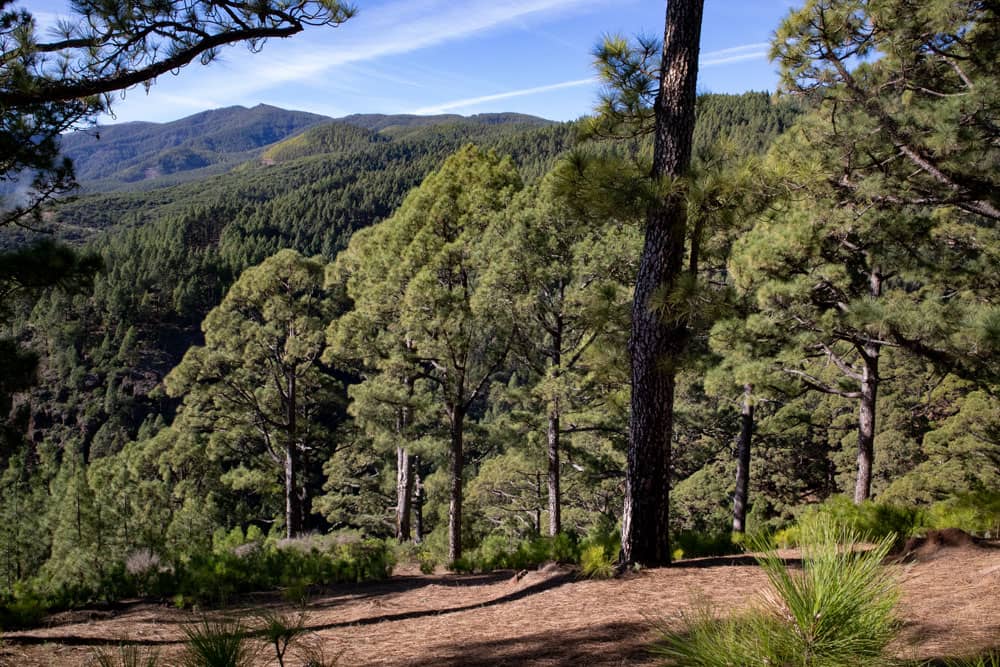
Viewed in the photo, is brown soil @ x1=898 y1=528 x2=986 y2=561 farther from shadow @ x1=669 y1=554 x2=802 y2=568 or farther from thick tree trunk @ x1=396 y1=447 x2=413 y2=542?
thick tree trunk @ x1=396 y1=447 x2=413 y2=542

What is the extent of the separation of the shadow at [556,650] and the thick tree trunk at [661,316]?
1724mm

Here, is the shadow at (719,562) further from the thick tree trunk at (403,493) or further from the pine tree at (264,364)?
the pine tree at (264,364)

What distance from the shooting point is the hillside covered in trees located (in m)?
5.36

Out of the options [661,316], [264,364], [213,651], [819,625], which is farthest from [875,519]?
[264,364]

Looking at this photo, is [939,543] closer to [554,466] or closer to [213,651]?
[213,651]

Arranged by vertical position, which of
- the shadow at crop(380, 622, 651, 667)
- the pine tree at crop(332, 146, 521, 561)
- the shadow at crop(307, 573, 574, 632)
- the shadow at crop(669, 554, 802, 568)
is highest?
the pine tree at crop(332, 146, 521, 561)

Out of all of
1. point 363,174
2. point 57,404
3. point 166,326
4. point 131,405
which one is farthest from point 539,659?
point 363,174

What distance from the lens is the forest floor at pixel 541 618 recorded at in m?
3.06

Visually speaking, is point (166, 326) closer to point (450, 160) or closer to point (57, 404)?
point (57, 404)

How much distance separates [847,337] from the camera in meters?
9.28

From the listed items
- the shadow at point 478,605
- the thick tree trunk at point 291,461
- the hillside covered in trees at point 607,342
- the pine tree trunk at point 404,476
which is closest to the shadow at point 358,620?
A: the shadow at point 478,605

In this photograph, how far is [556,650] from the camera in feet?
10.8

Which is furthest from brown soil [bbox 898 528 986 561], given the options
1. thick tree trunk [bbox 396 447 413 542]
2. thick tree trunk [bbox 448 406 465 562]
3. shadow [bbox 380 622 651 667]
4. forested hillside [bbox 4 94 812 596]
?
thick tree trunk [bbox 396 447 413 542]

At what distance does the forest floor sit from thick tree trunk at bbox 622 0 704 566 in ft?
1.70
